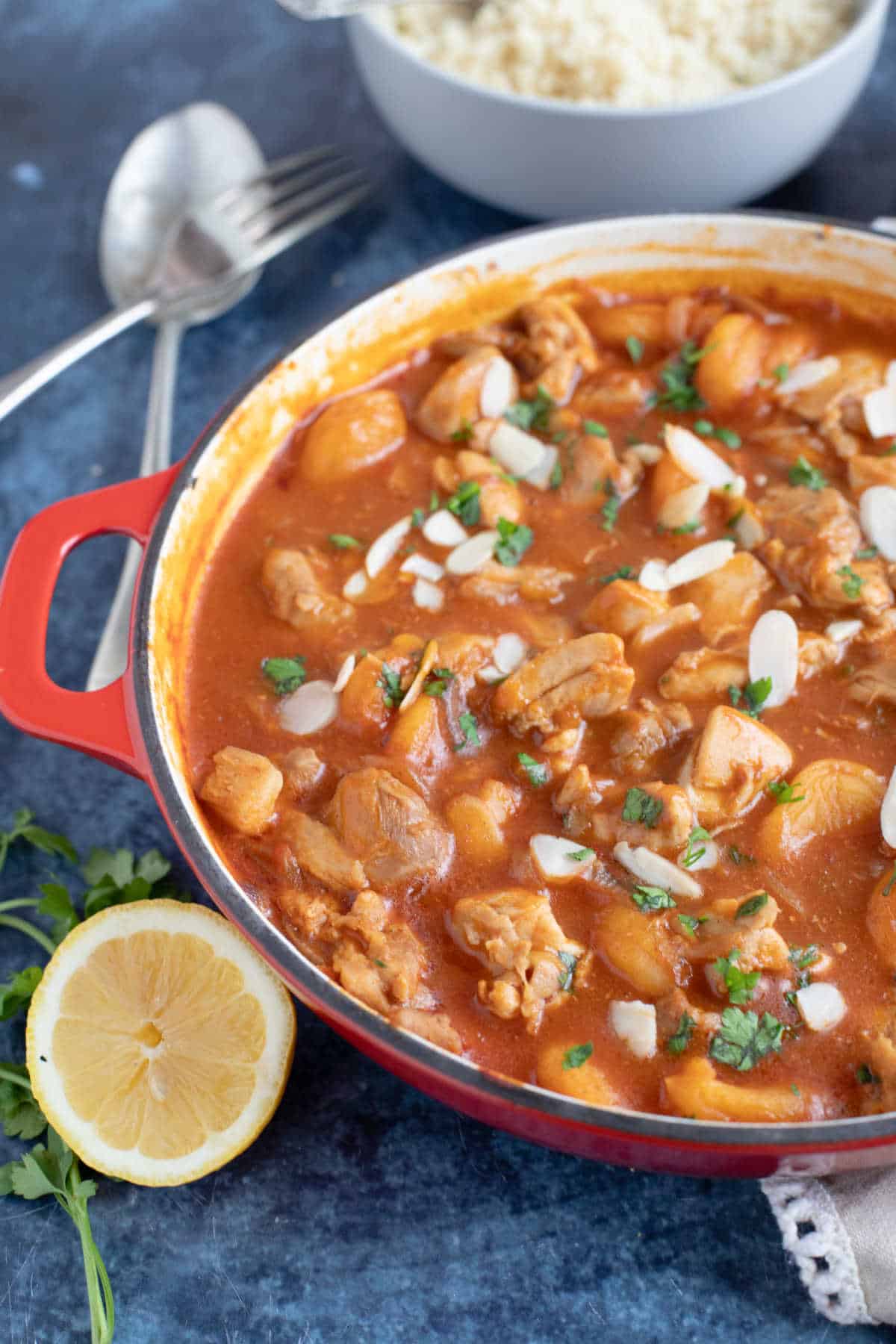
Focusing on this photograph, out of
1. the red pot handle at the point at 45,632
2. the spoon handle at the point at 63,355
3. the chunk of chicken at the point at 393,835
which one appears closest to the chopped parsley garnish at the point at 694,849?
the chunk of chicken at the point at 393,835

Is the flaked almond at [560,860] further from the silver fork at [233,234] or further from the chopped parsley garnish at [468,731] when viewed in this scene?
the silver fork at [233,234]

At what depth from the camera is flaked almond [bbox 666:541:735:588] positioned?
10.3ft

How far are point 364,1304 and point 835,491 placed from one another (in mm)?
2025

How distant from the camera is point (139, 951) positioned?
2.77 m

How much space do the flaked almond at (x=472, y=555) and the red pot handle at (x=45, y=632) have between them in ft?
2.14

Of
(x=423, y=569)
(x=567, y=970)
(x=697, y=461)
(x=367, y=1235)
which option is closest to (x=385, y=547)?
(x=423, y=569)

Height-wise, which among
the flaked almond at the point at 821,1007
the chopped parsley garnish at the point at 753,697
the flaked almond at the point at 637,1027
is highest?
the chopped parsley garnish at the point at 753,697

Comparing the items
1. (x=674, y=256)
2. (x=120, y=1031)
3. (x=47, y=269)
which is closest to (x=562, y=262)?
(x=674, y=256)

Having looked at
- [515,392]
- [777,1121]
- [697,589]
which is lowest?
[777,1121]

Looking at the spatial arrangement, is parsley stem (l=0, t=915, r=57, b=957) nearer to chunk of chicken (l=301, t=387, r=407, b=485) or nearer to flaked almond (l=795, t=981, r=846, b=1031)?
chunk of chicken (l=301, t=387, r=407, b=485)

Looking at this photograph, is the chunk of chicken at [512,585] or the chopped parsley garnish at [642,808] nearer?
the chopped parsley garnish at [642,808]

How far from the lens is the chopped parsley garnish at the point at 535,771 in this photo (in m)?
2.87

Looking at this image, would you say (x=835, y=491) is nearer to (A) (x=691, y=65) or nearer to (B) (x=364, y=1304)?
(A) (x=691, y=65)

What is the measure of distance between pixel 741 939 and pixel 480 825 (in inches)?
21.6
